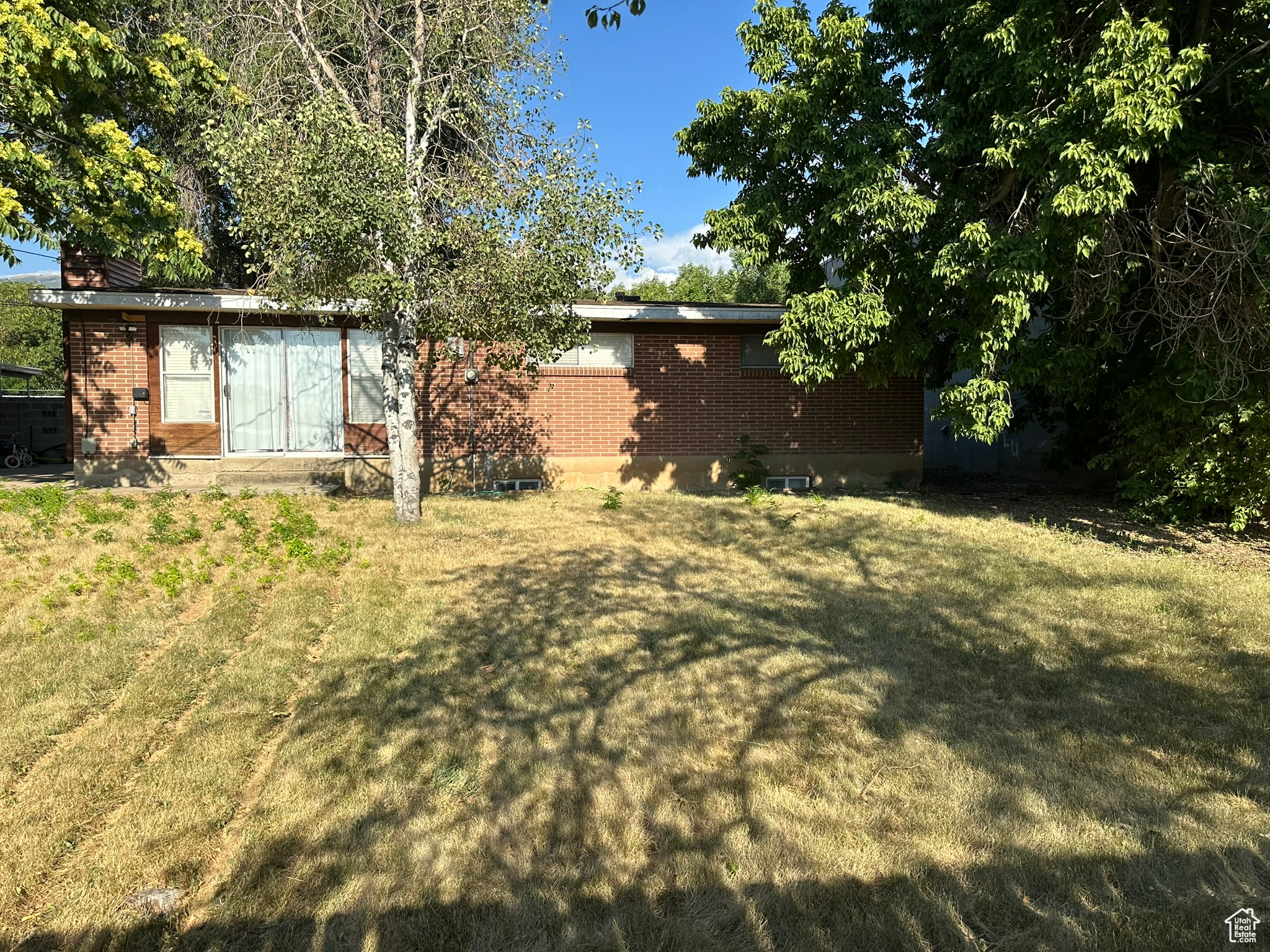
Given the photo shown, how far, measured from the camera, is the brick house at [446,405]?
11.4 metres

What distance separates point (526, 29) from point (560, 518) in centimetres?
588

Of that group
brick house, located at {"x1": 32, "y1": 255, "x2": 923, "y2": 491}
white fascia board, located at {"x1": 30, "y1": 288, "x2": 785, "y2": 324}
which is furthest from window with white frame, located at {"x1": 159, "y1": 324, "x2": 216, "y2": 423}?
white fascia board, located at {"x1": 30, "y1": 288, "x2": 785, "y2": 324}

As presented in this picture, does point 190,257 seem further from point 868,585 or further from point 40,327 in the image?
point 40,327

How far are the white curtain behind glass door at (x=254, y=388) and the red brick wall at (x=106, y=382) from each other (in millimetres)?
1174

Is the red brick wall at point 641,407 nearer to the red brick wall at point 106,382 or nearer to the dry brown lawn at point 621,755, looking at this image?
the red brick wall at point 106,382


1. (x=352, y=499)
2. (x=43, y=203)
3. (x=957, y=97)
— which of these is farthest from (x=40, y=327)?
(x=957, y=97)

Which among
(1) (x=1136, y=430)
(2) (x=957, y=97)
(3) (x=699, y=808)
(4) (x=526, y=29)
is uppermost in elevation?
(4) (x=526, y=29)

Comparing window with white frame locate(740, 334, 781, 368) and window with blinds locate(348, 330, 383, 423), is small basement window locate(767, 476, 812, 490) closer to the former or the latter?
window with white frame locate(740, 334, 781, 368)

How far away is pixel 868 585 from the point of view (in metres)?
6.79

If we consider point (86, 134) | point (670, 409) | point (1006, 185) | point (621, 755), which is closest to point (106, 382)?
point (86, 134)

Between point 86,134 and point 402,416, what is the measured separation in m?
5.86

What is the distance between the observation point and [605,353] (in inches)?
490

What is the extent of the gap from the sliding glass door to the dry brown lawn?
198 inches

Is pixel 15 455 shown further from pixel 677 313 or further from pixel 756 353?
pixel 756 353
